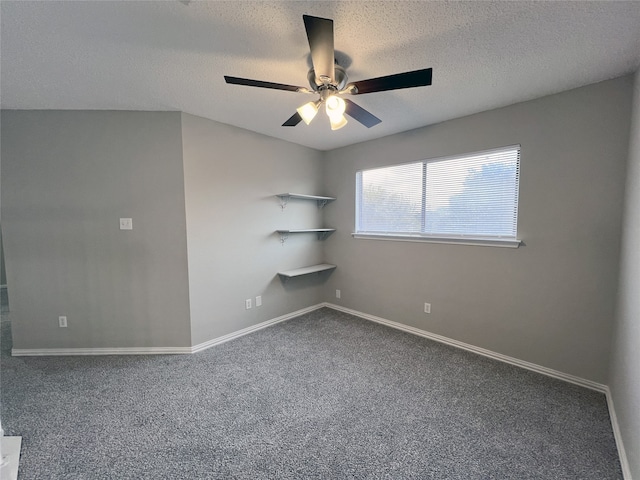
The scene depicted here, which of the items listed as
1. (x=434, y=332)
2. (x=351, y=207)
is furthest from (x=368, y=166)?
(x=434, y=332)

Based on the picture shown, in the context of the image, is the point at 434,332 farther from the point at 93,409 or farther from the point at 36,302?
the point at 36,302

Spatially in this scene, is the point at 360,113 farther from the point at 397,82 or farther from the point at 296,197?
the point at 296,197

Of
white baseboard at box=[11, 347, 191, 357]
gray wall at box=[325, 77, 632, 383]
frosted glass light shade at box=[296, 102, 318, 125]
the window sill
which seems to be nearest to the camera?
frosted glass light shade at box=[296, 102, 318, 125]

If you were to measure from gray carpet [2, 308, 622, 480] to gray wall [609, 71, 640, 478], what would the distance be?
0.21 meters

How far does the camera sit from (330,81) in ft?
5.27

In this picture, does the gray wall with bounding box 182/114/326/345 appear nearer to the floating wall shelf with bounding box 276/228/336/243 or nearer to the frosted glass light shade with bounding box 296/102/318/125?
the floating wall shelf with bounding box 276/228/336/243

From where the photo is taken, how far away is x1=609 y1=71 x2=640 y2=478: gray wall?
1.40m

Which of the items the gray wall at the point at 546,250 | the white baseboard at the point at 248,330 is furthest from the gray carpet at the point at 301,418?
the gray wall at the point at 546,250

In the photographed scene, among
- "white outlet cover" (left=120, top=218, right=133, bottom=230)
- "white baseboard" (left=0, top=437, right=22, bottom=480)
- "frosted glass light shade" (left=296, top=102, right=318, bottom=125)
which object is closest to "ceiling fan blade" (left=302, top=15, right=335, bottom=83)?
"frosted glass light shade" (left=296, top=102, right=318, bottom=125)

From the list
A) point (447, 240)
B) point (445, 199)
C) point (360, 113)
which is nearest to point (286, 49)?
point (360, 113)

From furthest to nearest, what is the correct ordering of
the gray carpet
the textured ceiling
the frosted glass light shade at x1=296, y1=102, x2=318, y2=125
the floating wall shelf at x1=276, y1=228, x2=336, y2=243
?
the floating wall shelf at x1=276, y1=228, x2=336, y2=243, the frosted glass light shade at x1=296, y1=102, x2=318, y2=125, the gray carpet, the textured ceiling

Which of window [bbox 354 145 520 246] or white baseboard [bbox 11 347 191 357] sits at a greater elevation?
window [bbox 354 145 520 246]

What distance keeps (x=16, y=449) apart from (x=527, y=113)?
4436mm

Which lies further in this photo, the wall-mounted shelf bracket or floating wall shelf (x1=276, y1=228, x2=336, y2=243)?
floating wall shelf (x1=276, y1=228, x2=336, y2=243)
